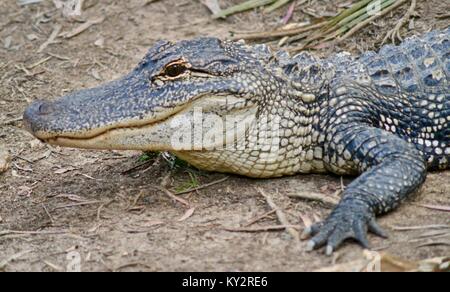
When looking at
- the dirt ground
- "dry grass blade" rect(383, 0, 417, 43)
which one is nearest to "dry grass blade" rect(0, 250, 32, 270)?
the dirt ground

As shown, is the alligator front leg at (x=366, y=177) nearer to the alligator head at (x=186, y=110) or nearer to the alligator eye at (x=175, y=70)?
the alligator head at (x=186, y=110)

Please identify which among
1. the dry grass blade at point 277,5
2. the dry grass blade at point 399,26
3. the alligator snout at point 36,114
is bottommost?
the alligator snout at point 36,114

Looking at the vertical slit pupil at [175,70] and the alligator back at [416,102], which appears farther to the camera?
the alligator back at [416,102]

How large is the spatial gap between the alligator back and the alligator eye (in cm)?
124

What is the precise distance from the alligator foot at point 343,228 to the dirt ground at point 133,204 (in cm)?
6

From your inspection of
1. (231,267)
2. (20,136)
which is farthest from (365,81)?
(20,136)

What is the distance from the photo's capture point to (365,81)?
581 cm

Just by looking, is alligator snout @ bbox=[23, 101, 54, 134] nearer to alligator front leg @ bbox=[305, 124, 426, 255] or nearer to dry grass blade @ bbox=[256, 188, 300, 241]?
dry grass blade @ bbox=[256, 188, 300, 241]

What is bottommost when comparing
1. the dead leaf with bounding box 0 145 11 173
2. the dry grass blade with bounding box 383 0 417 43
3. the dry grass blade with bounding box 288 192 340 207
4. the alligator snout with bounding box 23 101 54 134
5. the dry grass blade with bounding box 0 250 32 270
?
the dead leaf with bounding box 0 145 11 173

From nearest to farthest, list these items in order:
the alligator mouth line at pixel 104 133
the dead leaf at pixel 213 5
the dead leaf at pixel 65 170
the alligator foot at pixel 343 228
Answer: the alligator foot at pixel 343 228
the alligator mouth line at pixel 104 133
the dead leaf at pixel 65 170
the dead leaf at pixel 213 5

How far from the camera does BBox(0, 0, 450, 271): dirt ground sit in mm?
4797

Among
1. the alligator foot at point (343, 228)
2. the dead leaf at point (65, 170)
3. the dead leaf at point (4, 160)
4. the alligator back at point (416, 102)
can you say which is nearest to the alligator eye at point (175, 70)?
the alligator back at point (416, 102)

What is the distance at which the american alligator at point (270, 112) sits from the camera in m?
5.47
